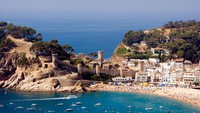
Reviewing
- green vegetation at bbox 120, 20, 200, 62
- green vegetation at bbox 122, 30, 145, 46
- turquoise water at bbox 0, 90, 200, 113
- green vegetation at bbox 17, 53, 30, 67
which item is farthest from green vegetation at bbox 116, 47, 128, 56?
turquoise water at bbox 0, 90, 200, 113

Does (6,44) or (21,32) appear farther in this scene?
(21,32)

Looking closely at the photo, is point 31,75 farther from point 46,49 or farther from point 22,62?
point 46,49

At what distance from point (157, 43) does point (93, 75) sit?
51.1 feet

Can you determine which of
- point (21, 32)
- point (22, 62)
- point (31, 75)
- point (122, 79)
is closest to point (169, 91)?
point (122, 79)

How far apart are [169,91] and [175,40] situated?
54.6 feet

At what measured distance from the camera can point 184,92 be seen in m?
44.0

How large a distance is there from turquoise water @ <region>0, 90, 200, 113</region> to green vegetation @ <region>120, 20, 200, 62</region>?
13791 mm

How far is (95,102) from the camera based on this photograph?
134 ft

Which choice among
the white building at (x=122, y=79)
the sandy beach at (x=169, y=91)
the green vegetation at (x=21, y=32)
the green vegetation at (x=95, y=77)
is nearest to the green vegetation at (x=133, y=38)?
the green vegetation at (x=21, y=32)

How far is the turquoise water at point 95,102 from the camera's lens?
38.0 m

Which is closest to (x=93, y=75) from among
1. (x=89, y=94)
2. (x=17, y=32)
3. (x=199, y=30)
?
(x=89, y=94)

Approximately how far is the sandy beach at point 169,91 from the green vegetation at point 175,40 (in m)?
10.8

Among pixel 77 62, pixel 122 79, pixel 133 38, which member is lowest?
pixel 122 79

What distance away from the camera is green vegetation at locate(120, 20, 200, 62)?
56.7 metres
